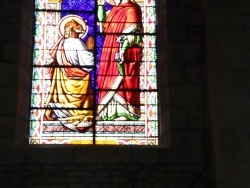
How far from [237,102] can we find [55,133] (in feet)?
7.40

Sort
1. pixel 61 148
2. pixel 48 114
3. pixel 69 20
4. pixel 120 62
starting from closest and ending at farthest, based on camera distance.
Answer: pixel 61 148 → pixel 48 114 → pixel 120 62 → pixel 69 20

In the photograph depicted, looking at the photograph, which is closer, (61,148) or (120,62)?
(61,148)

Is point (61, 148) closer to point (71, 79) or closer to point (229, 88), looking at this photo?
point (71, 79)

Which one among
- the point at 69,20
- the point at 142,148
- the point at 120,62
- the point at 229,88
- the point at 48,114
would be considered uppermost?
the point at 69,20

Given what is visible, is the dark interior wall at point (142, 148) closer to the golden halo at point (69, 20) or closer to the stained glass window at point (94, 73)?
the stained glass window at point (94, 73)

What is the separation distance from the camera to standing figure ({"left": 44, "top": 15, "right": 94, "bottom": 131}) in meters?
8.41

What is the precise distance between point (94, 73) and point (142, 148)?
4.23 feet

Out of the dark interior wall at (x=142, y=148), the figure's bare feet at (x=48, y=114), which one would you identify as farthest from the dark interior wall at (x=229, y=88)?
the figure's bare feet at (x=48, y=114)

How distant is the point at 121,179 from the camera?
7801 millimetres

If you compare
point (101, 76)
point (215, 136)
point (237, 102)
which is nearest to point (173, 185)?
point (215, 136)

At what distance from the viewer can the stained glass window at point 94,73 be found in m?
8.34

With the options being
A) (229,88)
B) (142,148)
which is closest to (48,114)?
(142,148)

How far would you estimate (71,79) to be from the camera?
28.2ft

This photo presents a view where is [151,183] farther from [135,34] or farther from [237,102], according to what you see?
[135,34]
